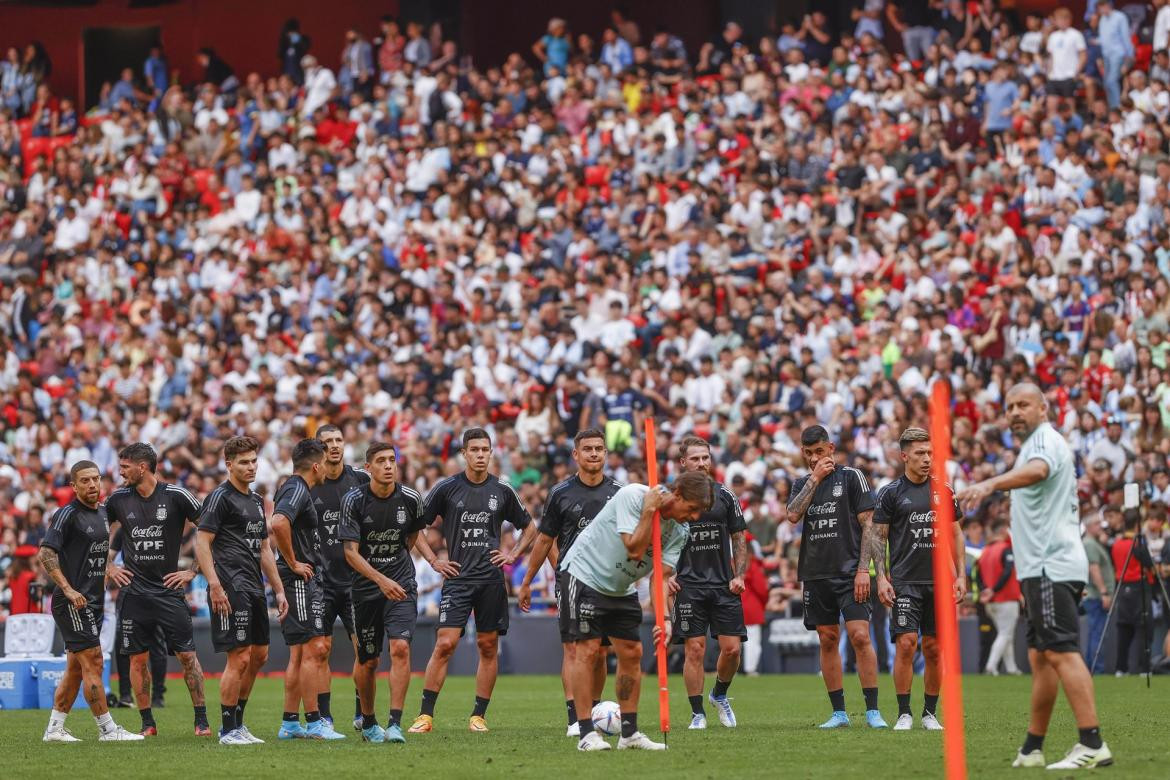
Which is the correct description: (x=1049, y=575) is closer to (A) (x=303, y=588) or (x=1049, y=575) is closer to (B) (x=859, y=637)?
(B) (x=859, y=637)

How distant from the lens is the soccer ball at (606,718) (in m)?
13.2

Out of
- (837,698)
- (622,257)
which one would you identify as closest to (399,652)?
(837,698)

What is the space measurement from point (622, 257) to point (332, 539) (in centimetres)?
1693

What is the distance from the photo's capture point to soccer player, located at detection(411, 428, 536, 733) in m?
14.7

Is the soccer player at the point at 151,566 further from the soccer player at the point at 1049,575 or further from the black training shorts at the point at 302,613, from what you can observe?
the soccer player at the point at 1049,575

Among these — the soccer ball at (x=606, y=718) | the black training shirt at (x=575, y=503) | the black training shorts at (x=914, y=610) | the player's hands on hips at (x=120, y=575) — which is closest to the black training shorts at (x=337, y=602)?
the player's hands on hips at (x=120, y=575)

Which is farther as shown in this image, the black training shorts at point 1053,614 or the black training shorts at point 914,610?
the black training shorts at point 914,610

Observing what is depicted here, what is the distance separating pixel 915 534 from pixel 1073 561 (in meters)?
3.91

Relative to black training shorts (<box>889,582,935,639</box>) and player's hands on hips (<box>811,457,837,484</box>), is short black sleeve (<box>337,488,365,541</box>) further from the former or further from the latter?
black training shorts (<box>889,582,935,639</box>)

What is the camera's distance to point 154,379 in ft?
109

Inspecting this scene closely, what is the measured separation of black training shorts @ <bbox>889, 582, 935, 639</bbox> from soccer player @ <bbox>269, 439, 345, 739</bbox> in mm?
4647

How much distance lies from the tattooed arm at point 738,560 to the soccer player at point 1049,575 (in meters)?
4.47

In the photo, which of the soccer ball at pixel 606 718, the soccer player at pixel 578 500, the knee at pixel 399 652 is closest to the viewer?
the soccer ball at pixel 606 718

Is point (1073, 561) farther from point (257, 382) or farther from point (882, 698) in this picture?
point (257, 382)
